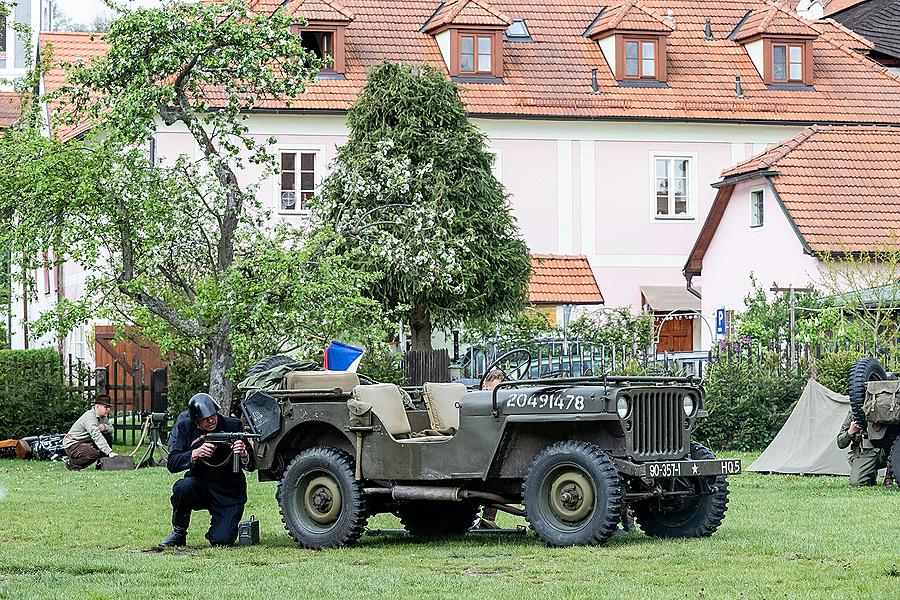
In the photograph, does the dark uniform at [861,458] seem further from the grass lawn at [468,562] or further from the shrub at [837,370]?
the shrub at [837,370]

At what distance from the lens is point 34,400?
27375 millimetres

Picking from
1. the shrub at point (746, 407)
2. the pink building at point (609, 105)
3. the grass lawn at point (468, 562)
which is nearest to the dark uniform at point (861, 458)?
the grass lawn at point (468, 562)

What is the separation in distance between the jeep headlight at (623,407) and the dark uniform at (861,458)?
669 centimetres

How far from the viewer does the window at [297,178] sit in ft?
133

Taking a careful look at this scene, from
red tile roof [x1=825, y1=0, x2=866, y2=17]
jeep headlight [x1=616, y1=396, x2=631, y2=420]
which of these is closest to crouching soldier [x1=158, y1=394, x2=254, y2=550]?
jeep headlight [x1=616, y1=396, x2=631, y2=420]

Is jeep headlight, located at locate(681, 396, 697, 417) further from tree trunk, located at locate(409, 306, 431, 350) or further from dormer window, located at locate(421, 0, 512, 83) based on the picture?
dormer window, located at locate(421, 0, 512, 83)

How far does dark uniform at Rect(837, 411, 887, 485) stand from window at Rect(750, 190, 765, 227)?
1994cm

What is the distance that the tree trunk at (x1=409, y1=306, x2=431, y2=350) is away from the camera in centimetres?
3297

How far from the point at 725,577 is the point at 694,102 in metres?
33.2

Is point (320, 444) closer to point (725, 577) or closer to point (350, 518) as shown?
point (350, 518)

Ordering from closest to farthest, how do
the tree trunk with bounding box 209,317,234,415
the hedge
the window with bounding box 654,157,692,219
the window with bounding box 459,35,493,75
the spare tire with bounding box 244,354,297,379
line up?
the spare tire with bounding box 244,354,297,379, the tree trunk with bounding box 209,317,234,415, the hedge, the window with bounding box 459,35,493,75, the window with bounding box 654,157,692,219

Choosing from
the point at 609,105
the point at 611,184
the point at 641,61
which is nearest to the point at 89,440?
the point at 611,184

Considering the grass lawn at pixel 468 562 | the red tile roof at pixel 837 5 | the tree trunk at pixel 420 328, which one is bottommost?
the grass lawn at pixel 468 562

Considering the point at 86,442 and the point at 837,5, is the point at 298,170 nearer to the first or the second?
the point at 86,442
